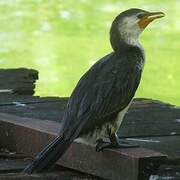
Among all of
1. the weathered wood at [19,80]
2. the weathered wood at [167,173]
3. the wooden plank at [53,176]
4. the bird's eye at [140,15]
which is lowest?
the wooden plank at [53,176]

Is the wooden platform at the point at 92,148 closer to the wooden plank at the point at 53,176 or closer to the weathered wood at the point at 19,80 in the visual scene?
the wooden plank at the point at 53,176

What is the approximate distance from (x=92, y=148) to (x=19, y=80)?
323 cm

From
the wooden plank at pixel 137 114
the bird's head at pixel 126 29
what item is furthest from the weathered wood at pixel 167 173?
the wooden plank at pixel 137 114

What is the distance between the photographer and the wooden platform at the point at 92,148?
4.82 meters

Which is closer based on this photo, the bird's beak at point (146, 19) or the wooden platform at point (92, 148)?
the wooden platform at point (92, 148)

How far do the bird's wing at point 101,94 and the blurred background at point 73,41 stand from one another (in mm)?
6602

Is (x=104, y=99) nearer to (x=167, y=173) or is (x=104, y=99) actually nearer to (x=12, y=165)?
(x=167, y=173)

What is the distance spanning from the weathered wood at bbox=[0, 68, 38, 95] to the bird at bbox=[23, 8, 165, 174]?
2751mm

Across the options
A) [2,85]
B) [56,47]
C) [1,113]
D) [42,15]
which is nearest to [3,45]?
[56,47]

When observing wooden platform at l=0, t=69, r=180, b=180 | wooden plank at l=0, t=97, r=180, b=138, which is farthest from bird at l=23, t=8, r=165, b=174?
wooden plank at l=0, t=97, r=180, b=138

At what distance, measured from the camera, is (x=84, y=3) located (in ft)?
69.2

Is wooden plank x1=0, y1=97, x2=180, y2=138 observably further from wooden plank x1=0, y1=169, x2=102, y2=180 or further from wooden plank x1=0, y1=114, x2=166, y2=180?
wooden plank x1=0, y1=169, x2=102, y2=180

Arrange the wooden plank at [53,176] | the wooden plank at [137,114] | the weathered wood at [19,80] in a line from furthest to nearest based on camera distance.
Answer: the weathered wood at [19,80] → the wooden plank at [137,114] → the wooden plank at [53,176]

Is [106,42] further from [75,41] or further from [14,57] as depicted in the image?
[14,57]
